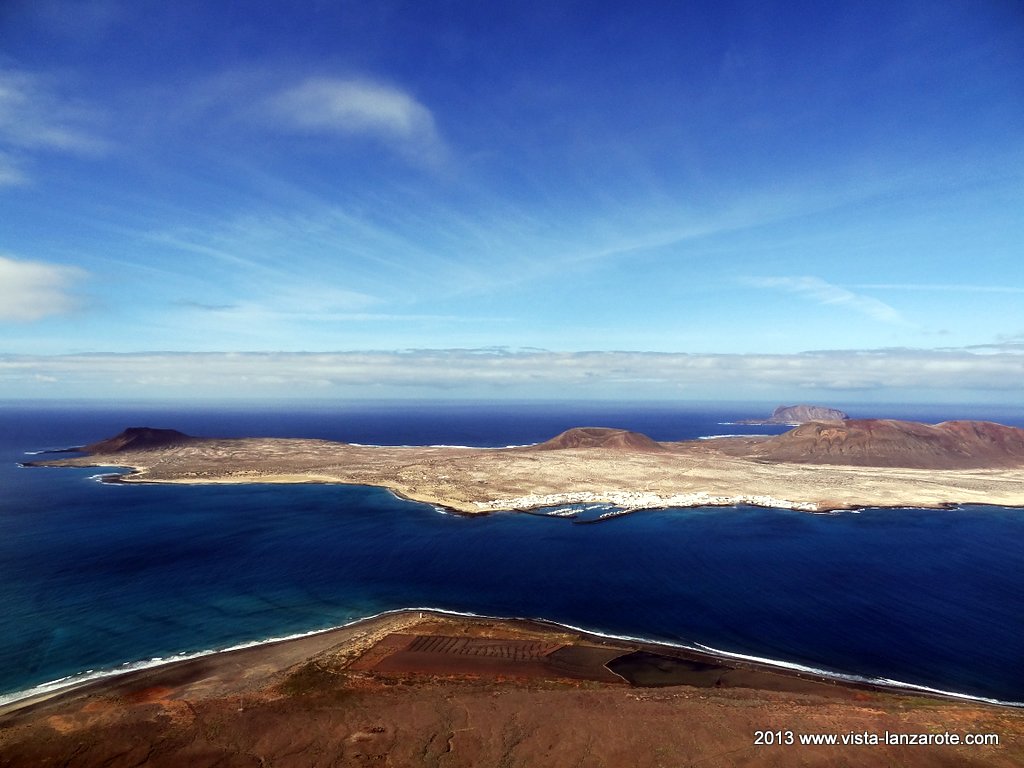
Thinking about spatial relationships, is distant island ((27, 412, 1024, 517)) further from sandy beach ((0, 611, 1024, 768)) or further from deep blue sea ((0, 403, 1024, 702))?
sandy beach ((0, 611, 1024, 768))

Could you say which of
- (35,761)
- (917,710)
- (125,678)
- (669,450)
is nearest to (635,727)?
(917,710)

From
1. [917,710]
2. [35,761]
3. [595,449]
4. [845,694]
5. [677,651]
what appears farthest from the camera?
[595,449]

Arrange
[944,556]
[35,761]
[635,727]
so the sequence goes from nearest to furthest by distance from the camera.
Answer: [35,761]
[635,727]
[944,556]

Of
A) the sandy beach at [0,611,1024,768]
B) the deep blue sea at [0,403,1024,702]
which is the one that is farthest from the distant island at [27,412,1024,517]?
the sandy beach at [0,611,1024,768]

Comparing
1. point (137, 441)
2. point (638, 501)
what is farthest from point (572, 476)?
point (137, 441)

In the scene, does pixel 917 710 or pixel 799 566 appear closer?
pixel 917 710

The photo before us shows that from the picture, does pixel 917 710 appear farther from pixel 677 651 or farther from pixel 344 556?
pixel 344 556

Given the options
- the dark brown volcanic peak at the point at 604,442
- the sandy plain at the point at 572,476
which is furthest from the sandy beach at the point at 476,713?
the dark brown volcanic peak at the point at 604,442

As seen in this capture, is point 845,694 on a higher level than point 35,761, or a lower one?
lower

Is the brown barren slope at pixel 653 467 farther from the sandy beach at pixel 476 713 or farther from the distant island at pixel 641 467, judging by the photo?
the sandy beach at pixel 476 713
